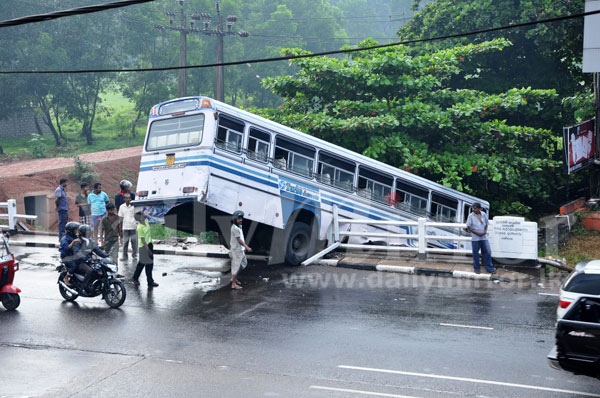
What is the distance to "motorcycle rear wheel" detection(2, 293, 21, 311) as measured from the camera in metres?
12.1

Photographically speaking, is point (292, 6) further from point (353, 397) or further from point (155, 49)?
point (353, 397)

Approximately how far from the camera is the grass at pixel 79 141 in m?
46.1

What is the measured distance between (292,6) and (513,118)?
62.2m

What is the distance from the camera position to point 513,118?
24.5 metres

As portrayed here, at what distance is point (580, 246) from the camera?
17125 millimetres

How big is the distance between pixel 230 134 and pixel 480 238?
636cm

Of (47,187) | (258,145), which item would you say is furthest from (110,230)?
(47,187)

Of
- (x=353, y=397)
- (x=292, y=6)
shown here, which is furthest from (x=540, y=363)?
→ (x=292, y=6)

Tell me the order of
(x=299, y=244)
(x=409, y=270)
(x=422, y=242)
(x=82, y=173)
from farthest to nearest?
(x=82, y=173) → (x=299, y=244) → (x=422, y=242) → (x=409, y=270)

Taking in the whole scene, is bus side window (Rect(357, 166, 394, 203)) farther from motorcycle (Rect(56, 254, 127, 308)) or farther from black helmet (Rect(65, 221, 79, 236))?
black helmet (Rect(65, 221, 79, 236))

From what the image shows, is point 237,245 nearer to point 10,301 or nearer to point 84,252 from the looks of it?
point 84,252

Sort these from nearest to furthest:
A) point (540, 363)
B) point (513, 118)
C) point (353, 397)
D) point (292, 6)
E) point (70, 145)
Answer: point (353, 397)
point (540, 363)
point (513, 118)
point (70, 145)
point (292, 6)

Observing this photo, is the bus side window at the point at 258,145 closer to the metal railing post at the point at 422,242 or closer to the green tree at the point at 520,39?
the metal railing post at the point at 422,242

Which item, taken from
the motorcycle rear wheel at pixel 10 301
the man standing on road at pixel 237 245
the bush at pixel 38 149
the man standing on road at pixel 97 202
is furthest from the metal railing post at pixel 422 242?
the bush at pixel 38 149
